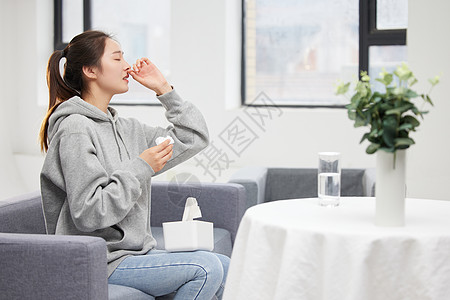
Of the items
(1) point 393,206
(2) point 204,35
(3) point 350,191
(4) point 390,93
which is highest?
(2) point 204,35

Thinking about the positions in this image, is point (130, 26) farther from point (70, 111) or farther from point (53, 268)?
point (53, 268)

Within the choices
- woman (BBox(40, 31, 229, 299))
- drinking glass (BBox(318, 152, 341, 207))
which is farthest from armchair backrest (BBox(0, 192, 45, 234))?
drinking glass (BBox(318, 152, 341, 207))

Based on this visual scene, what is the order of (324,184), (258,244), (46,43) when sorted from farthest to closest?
1. (46,43)
2. (324,184)
3. (258,244)

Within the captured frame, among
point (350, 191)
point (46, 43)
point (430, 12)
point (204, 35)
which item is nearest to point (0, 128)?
point (46, 43)

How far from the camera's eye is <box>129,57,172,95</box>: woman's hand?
8.50 ft

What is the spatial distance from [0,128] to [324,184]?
14.4 ft

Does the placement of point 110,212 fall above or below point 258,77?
below

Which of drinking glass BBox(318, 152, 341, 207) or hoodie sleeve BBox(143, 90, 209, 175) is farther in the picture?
hoodie sleeve BBox(143, 90, 209, 175)

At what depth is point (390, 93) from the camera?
167 centimetres

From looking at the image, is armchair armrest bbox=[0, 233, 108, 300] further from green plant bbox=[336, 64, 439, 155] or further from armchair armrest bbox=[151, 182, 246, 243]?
armchair armrest bbox=[151, 182, 246, 243]

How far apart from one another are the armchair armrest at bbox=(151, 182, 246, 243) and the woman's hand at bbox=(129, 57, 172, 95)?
732mm

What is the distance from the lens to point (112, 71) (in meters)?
2.42

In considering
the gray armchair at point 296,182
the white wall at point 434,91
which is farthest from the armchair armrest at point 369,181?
the white wall at point 434,91

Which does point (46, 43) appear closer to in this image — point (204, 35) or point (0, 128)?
point (0, 128)
